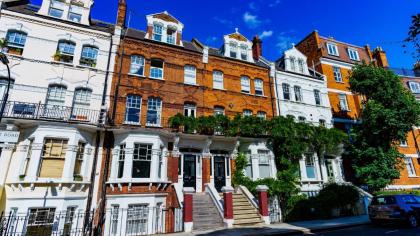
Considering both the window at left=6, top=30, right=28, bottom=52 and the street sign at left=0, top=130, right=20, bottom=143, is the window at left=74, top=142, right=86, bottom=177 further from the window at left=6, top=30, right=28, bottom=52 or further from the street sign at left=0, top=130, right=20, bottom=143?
the window at left=6, top=30, right=28, bottom=52

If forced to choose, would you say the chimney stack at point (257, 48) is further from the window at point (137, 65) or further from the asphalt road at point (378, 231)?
the asphalt road at point (378, 231)

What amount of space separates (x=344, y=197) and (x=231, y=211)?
8.82 m

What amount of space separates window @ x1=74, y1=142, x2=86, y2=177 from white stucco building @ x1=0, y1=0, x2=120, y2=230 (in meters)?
0.05

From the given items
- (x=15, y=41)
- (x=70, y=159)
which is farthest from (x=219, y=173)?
(x=15, y=41)

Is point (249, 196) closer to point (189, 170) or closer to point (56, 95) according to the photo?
point (189, 170)

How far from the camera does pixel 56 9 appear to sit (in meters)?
16.1

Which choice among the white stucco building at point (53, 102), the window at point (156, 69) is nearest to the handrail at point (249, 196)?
the white stucco building at point (53, 102)

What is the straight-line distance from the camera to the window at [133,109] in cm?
1512

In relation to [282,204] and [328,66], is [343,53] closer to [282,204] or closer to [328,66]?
[328,66]

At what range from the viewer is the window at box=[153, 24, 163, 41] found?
1803cm

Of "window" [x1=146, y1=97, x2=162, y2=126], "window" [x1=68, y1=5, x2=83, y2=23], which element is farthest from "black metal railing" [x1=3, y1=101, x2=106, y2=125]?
"window" [x1=68, y1=5, x2=83, y2=23]

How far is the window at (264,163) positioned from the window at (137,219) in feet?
26.6

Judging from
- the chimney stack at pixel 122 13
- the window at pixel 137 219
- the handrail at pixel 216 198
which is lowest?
the window at pixel 137 219

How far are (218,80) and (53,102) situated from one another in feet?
36.8
